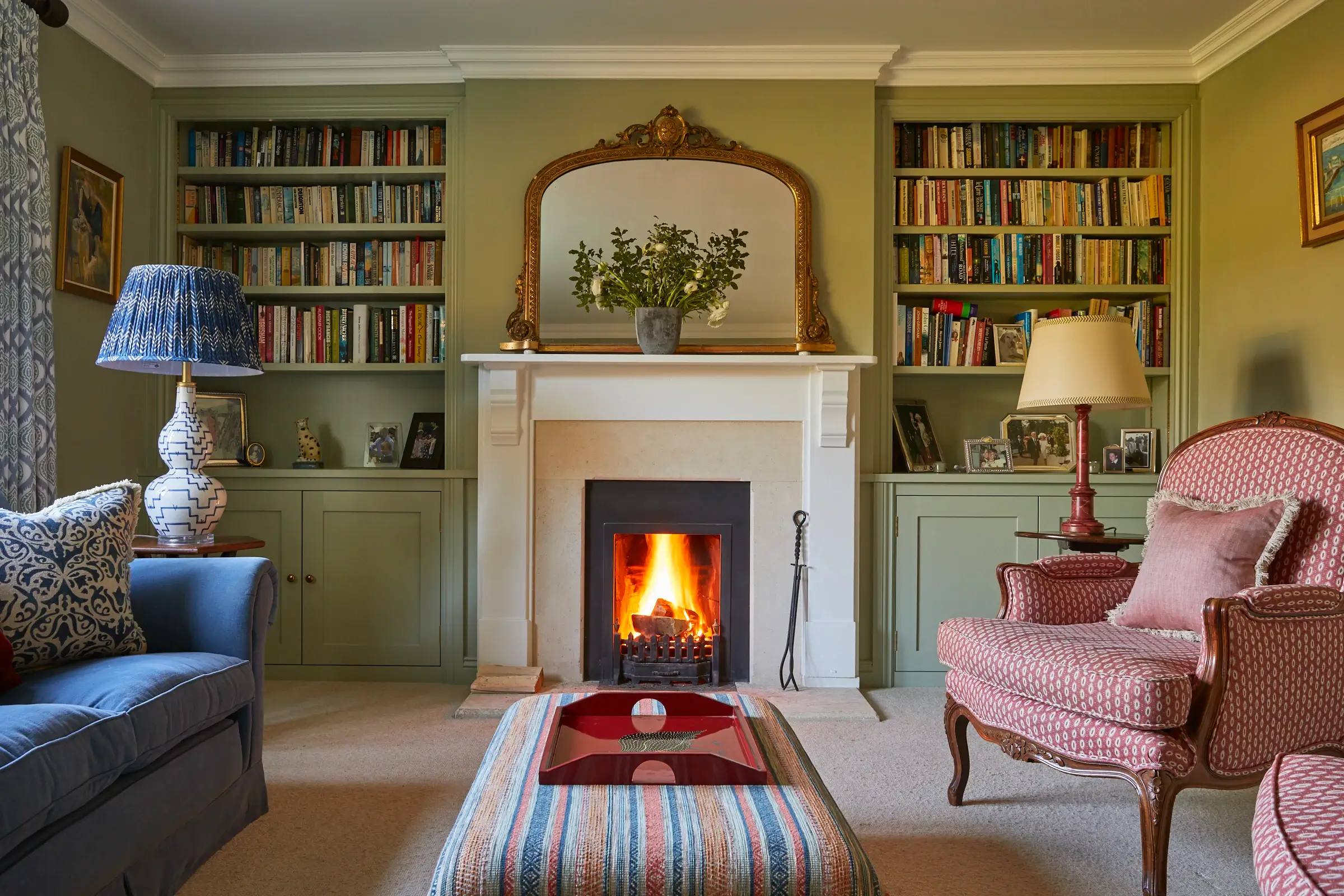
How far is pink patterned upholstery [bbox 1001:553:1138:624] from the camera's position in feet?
8.09

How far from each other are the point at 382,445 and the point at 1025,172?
2947 millimetres

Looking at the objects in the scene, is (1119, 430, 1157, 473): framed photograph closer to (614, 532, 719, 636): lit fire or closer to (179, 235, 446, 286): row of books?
(614, 532, 719, 636): lit fire

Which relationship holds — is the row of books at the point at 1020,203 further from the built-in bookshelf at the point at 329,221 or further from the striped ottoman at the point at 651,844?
the striped ottoman at the point at 651,844

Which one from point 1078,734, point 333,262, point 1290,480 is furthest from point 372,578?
→ point 1290,480

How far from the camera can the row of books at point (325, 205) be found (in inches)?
148

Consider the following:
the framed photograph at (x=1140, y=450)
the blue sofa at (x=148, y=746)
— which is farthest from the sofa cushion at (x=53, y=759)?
the framed photograph at (x=1140, y=450)

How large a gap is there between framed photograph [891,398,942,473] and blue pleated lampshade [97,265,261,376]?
97.7 inches

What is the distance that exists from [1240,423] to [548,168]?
8.40ft

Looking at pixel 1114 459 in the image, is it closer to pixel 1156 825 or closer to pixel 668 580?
pixel 668 580

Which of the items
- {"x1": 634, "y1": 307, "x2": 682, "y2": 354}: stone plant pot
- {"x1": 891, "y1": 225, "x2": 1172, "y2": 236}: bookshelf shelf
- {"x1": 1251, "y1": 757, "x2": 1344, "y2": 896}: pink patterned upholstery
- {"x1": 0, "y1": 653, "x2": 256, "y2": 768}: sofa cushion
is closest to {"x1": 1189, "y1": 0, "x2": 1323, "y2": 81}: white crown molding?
{"x1": 891, "y1": 225, "x2": 1172, "y2": 236}: bookshelf shelf

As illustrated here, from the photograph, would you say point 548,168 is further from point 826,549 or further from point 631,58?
point 826,549

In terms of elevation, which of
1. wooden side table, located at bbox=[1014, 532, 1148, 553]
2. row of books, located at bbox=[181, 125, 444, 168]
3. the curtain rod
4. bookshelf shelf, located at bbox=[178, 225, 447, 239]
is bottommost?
wooden side table, located at bbox=[1014, 532, 1148, 553]

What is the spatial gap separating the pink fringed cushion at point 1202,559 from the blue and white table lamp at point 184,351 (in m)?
2.64

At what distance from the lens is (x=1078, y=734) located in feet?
6.38
